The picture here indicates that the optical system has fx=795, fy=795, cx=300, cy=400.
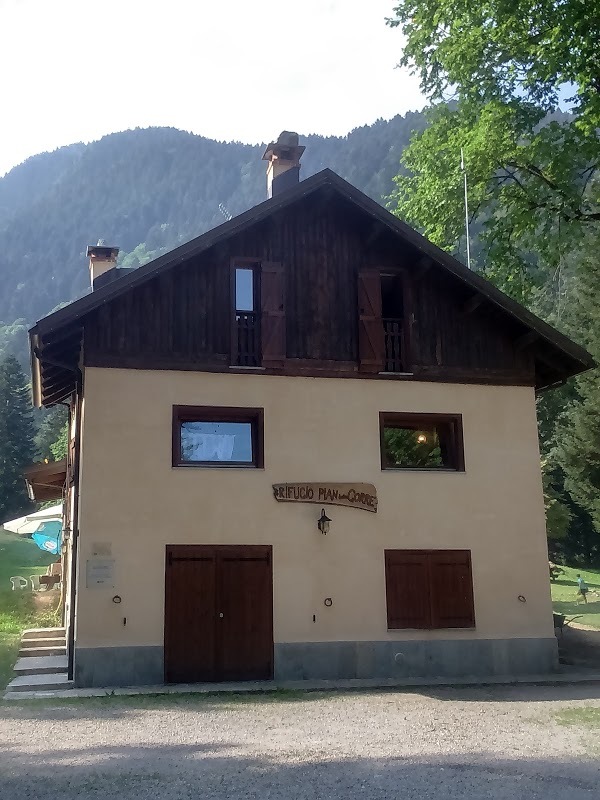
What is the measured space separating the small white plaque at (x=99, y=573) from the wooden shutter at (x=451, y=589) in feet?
18.4

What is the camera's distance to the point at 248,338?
14.2 meters

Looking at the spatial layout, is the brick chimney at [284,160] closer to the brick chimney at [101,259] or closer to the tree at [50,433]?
the brick chimney at [101,259]

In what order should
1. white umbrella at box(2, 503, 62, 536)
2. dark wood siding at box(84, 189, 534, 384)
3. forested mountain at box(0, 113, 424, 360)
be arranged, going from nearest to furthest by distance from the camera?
dark wood siding at box(84, 189, 534, 384), white umbrella at box(2, 503, 62, 536), forested mountain at box(0, 113, 424, 360)

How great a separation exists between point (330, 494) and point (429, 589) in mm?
2491

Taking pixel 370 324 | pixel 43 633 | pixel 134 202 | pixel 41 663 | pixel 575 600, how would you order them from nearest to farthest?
pixel 41 663 → pixel 370 324 → pixel 43 633 → pixel 575 600 → pixel 134 202

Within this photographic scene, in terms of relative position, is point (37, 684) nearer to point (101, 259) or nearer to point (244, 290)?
point (244, 290)

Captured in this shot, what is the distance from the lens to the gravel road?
21.9 feet

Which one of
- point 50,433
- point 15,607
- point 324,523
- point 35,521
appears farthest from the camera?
point 50,433

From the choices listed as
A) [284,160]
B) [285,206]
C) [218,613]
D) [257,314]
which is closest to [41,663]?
[218,613]

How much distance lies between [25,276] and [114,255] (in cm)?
15443

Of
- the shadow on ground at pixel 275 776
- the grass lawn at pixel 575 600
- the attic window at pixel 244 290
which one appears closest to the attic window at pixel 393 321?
the attic window at pixel 244 290

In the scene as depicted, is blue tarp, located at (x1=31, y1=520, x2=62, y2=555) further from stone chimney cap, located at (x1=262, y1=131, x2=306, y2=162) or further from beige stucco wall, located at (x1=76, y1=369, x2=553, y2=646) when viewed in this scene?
stone chimney cap, located at (x1=262, y1=131, x2=306, y2=162)

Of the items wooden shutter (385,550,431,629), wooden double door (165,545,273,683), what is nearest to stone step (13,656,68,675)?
wooden double door (165,545,273,683)

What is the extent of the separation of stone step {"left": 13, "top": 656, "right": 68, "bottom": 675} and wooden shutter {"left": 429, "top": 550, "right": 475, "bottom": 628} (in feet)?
21.5
